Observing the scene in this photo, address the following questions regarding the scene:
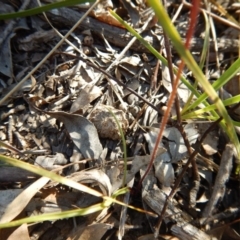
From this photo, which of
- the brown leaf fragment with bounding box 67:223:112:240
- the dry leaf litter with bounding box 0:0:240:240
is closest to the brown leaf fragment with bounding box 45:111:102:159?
the dry leaf litter with bounding box 0:0:240:240

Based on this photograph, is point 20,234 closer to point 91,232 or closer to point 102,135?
point 91,232

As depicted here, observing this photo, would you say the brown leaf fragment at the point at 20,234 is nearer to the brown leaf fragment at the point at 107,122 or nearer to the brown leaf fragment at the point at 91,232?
the brown leaf fragment at the point at 91,232

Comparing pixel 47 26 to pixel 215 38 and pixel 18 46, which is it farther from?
pixel 215 38

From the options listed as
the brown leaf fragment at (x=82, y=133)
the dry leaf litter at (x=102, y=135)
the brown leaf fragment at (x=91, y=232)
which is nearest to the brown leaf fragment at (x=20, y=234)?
the dry leaf litter at (x=102, y=135)

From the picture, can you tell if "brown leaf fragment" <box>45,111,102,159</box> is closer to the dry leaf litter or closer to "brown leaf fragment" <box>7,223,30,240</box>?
the dry leaf litter

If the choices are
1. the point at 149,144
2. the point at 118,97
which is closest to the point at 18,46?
the point at 118,97

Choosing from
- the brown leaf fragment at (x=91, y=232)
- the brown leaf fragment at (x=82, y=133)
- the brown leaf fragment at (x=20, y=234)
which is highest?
the brown leaf fragment at (x=82, y=133)

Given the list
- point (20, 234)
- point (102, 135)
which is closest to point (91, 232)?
point (20, 234)

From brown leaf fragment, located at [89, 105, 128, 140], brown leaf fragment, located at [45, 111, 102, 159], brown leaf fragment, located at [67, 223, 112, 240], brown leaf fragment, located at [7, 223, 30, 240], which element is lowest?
brown leaf fragment, located at [7, 223, 30, 240]
